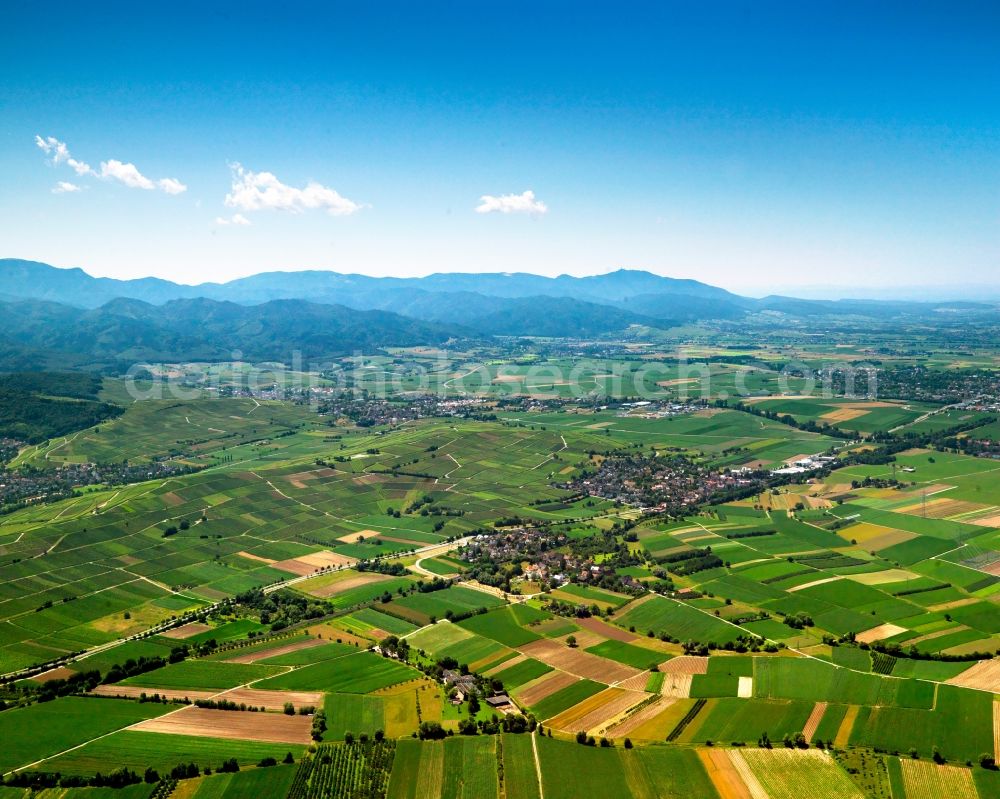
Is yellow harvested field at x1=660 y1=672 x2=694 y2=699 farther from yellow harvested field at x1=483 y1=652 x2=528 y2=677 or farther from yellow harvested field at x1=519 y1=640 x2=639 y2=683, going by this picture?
yellow harvested field at x1=483 y1=652 x2=528 y2=677

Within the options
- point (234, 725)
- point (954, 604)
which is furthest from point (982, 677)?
point (234, 725)

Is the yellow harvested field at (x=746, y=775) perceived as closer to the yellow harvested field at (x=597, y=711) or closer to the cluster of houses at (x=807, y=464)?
the yellow harvested field at (x=597, y=711)

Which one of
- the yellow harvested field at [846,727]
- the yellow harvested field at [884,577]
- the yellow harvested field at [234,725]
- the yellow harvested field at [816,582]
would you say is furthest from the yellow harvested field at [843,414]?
the yellow harvested field at [234,725]

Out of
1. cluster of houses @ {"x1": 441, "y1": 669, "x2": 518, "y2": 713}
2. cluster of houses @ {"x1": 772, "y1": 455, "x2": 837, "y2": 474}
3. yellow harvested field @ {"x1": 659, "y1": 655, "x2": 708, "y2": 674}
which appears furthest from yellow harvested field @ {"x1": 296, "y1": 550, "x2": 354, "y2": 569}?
cluster of houses @ {"x1": 772, "y1": 455, "x2": 837, "y2": 474}

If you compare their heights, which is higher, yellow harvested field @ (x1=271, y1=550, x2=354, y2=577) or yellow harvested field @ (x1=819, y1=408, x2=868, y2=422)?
yellow harvested field @ (x1=819, y1=408, x2=868, y2=422)

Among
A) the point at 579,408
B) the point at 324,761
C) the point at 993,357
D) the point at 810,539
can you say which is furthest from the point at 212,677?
the point at 993,357

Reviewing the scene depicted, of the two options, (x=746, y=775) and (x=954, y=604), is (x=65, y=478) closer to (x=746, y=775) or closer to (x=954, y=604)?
(x=746, y=775)

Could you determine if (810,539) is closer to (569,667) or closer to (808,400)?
(569,667)
